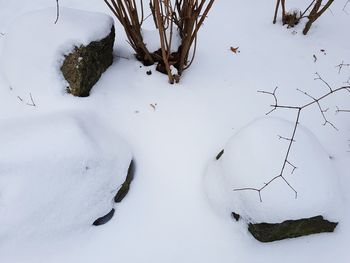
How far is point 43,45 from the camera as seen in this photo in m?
1.73

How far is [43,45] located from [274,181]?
4.26ft

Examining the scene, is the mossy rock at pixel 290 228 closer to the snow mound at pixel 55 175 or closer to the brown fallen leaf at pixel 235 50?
the snow mound at pixel 55 175

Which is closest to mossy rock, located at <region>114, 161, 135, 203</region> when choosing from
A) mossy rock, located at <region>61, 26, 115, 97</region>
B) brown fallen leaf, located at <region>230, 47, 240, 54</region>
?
mossy rock, located at <region>61, 26, 115, 97</region>

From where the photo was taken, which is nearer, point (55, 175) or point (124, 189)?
point (55, 175)

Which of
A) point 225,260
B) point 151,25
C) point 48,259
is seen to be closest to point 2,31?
point 151,25

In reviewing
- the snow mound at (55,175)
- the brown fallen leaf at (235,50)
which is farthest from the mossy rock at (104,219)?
the brown fallen leaf at (235,50)

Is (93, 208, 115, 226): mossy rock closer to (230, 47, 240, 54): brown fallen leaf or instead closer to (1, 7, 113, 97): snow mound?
(1, 7, 113, 97): snow mound

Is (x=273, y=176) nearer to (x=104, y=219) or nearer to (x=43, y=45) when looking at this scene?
(x=104, y=219)

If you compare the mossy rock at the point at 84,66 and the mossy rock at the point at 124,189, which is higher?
the mossy rock at the point at 84,66

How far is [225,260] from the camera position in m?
1.40

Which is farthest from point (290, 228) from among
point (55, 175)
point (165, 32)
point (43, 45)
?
point (43, 45)

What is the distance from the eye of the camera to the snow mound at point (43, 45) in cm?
171

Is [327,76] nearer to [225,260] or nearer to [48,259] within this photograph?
[225,260]

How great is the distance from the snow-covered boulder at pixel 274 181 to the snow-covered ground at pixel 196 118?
60mm
